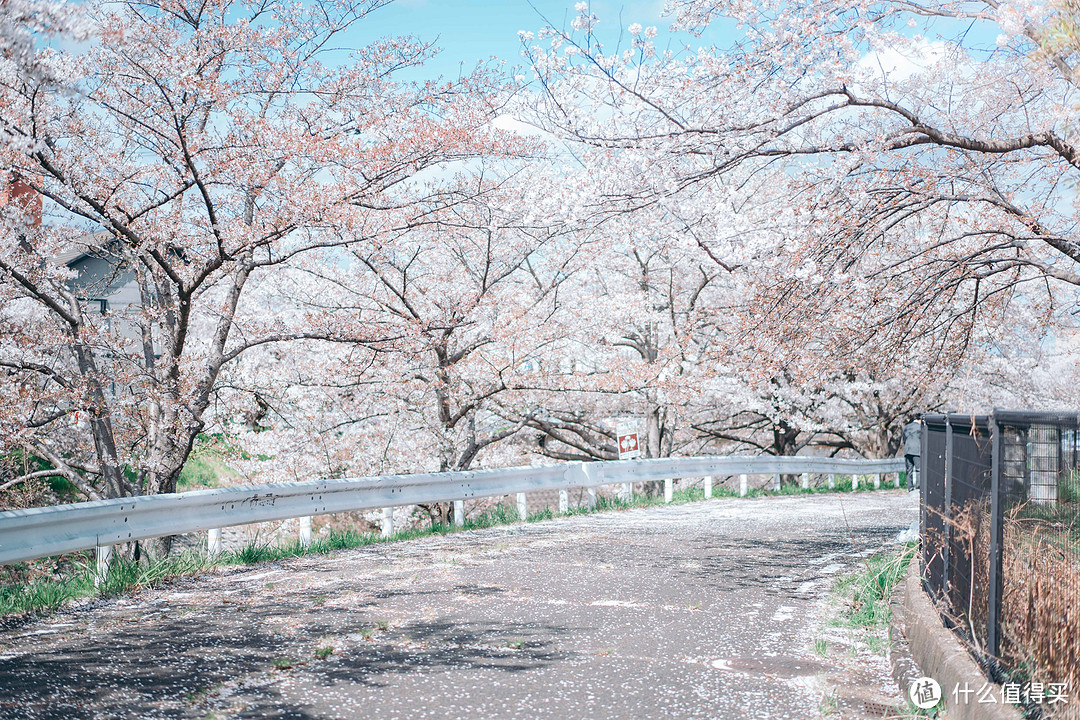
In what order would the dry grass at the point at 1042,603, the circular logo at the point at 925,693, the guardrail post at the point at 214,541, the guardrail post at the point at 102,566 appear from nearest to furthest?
the dry grass at the point at 1042,603
the circular logo at the point at 925,693
the guardrail post at the point at 102,566
the guardrail post at the point at 214,541

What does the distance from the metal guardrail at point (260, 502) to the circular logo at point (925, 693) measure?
604 centimetres

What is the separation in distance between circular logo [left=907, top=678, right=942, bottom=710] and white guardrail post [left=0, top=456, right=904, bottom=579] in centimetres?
603

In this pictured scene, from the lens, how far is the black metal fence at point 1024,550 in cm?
388

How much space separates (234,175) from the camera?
33.4 feet

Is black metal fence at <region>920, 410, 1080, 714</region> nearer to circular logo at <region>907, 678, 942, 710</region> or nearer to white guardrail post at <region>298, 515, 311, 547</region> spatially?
circular logo at <region>907, 678, 942, 710</region>

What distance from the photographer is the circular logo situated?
4430 mm

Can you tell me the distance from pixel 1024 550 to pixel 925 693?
0.91 m

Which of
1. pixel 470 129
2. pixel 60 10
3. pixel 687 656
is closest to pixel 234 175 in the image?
pixel 470 129

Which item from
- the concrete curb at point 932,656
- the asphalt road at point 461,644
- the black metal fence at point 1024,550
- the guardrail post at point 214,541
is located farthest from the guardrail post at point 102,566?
the black metal fence at point 1024,550

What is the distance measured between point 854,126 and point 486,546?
20.5 feet

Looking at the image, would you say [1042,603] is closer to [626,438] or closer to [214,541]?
[214,541]

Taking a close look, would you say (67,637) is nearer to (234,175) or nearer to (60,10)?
(60,10)

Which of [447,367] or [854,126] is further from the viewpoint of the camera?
[447,367]

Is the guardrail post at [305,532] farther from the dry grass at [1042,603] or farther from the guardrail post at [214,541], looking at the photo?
the dry grass at [1042,603]
